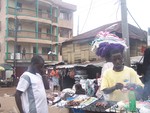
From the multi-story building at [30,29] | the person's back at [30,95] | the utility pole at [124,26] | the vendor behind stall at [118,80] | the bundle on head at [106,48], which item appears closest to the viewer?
the vendor behind stall at [118,80]

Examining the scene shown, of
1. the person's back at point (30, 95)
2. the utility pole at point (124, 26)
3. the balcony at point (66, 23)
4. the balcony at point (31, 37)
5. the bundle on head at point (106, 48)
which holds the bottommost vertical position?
the person's back at point (30, 95)

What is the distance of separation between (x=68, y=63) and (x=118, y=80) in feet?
68.5

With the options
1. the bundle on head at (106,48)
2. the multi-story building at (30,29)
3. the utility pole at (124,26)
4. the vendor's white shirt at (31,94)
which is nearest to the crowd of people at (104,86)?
the vendor's white shirt at (31,94)

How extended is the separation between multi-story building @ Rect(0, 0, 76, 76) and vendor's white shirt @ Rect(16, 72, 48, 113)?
82.5 feet

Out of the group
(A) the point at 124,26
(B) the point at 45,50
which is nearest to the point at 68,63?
(B) the point at 45,50

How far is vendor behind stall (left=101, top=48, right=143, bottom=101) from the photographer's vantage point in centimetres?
344

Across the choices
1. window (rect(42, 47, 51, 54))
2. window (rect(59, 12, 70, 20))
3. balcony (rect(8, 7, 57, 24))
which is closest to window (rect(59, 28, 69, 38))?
window (rect(59, 12, 70, 20))

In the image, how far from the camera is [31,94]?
3.59 meters

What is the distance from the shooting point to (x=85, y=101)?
3.73 meters

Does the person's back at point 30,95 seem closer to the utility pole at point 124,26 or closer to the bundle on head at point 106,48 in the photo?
the bundle on head at point 106,48

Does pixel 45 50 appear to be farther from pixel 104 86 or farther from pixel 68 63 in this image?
pixel 104 86

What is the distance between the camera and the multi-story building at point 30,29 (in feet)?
102

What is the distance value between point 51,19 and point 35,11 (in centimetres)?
252

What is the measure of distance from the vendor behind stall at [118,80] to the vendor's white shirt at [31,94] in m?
0.80
